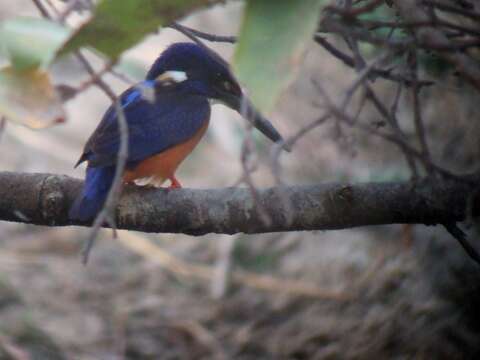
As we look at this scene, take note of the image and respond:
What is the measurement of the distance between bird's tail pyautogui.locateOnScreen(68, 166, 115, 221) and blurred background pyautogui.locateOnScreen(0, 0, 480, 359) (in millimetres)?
1063

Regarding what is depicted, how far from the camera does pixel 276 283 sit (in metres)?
4.79

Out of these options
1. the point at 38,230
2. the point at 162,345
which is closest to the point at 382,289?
the point at 162,345

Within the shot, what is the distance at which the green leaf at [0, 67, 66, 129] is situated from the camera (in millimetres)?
1425

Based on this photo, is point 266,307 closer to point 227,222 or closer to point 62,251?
point 62,251

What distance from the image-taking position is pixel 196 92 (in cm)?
284

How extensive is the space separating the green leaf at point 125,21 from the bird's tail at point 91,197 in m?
0.90

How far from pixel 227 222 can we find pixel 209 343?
2318mm

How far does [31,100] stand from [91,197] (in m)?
0.90

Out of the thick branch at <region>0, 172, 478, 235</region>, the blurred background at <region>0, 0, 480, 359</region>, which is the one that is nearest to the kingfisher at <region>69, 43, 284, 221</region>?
the thick branch at <region>0, 172, 478, 235</region>

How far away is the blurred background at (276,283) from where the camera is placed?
400 centimetres

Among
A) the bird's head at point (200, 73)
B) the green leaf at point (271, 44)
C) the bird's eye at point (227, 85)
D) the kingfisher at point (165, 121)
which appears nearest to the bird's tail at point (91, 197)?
the kingfisher at point (165, 121)

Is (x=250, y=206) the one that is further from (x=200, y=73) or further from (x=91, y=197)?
(x=200, y=73)

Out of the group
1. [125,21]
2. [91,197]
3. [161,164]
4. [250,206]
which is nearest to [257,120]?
[250,206]

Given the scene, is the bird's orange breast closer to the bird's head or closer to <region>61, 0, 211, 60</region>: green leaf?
the bird's head
